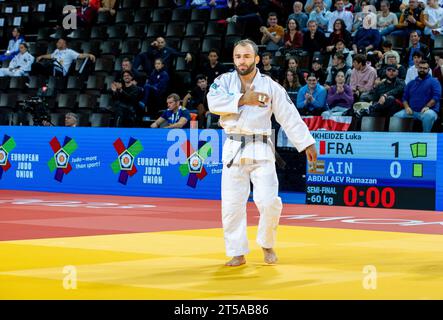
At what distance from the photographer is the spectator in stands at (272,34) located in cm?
2024

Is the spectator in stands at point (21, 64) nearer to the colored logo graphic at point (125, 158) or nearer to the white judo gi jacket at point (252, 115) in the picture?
the colored logo graphic at point (125, 158)

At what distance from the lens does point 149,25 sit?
23.2 metres

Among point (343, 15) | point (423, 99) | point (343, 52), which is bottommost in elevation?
point (423, 99)

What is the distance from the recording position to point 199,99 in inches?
764

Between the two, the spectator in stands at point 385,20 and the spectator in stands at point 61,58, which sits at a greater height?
the spectator in stands at point 385,20

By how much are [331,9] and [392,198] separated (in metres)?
6.61

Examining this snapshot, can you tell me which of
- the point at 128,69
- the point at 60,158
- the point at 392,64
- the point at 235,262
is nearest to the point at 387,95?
the point at 392,64

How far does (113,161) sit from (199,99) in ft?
7.45

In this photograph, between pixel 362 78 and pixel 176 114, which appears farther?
pixel 176 114

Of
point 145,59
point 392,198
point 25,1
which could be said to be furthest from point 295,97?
point 25,1

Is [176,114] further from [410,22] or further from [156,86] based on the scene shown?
[410,22]

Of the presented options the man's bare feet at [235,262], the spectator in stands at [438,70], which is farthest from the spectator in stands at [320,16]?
the man's bare feet at [235,262]

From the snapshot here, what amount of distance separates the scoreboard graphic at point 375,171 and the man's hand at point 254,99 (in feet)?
26.3

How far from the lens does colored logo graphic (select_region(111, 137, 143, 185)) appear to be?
61.4ft
